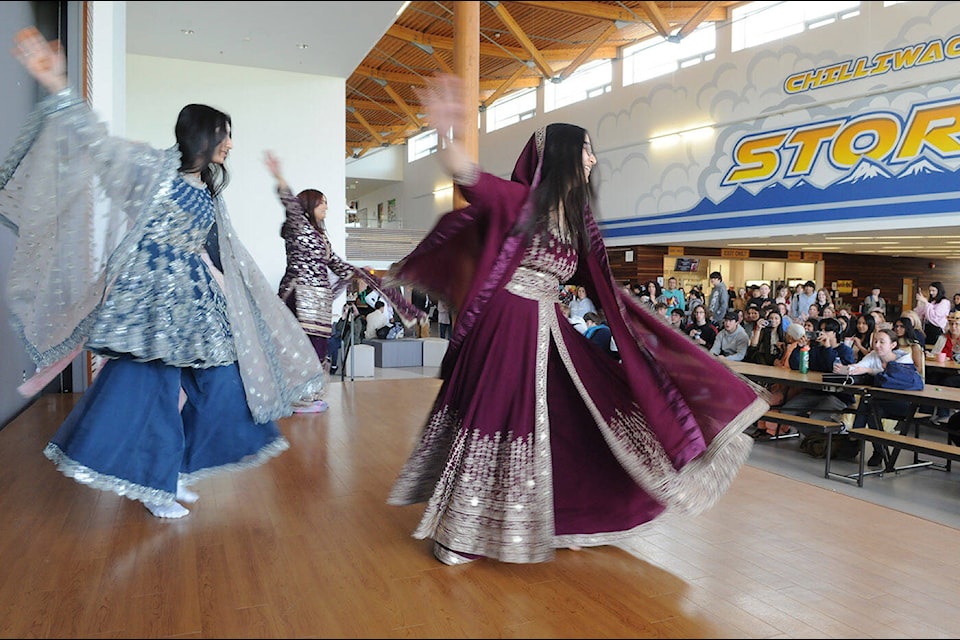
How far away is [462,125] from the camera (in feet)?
6.56

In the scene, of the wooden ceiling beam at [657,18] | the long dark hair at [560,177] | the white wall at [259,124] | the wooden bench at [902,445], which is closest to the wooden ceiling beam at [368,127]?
the wooden ceiling beam at [657,18]

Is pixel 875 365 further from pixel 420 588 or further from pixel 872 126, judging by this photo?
pixel 872 126

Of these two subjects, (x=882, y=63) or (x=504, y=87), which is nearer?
(x=882, y=63)

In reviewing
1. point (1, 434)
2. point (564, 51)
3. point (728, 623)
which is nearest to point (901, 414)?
point (728, 623)

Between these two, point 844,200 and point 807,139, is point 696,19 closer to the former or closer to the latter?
point 807,139

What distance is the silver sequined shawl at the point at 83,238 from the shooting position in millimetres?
2234

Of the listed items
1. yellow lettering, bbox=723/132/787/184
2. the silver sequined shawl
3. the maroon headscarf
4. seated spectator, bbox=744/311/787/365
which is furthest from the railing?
the maroon headscarf

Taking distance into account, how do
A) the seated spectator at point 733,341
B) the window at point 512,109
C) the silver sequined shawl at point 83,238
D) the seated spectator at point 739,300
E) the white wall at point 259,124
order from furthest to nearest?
the window at point 512,109
the seated spectator at point 739,300
the white wall at point 259,124
the seated spectator at point 733,341
the silver sequined shawl at point 83,238

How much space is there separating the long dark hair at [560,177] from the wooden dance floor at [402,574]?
103 cm

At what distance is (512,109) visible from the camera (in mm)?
17172

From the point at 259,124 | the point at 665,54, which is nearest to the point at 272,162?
the point at 259,124

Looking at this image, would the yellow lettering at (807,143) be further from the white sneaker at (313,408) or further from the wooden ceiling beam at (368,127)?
the white sneaker at (313,408)

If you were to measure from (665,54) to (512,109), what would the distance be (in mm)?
4806

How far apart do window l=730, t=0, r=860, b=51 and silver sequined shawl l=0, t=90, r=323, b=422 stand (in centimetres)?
1105
